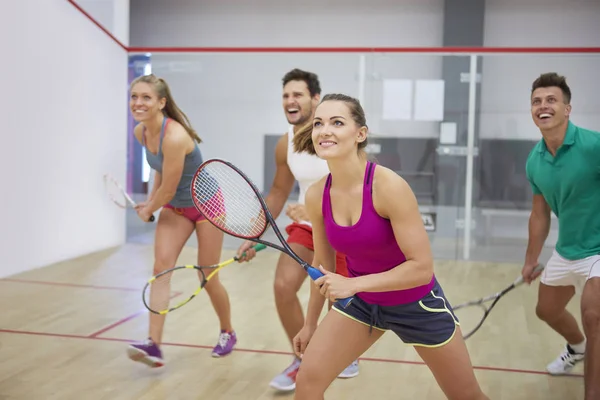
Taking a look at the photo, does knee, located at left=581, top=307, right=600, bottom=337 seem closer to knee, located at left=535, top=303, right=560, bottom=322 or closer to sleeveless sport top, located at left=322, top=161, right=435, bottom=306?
knee, located at left=535, top=303, right=560, bottom=322

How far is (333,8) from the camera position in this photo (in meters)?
7.21

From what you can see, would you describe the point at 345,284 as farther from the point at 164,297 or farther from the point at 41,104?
the point at 41,104

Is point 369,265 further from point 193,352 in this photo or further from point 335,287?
point 193,352

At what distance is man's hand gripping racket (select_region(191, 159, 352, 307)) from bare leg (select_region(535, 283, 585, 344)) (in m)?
0.98

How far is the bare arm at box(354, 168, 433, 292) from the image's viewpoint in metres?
1.59

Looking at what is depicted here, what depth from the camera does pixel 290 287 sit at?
2.46 m

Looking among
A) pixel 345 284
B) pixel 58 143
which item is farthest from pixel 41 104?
pixel 345 284

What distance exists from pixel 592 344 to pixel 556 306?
448 mm

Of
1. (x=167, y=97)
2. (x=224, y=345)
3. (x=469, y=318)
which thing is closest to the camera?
(x=167, y=97)

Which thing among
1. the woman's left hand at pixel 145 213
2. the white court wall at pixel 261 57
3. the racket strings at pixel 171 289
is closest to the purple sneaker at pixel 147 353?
the racket strings at pixel 171 289

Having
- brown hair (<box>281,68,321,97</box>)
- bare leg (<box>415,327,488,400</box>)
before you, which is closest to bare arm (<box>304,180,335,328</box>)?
bare leg (<box>415,327,488,400</box>)

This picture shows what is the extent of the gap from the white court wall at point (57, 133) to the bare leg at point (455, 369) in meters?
3.53

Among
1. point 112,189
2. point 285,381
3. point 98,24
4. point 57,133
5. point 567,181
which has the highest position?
point 98,24

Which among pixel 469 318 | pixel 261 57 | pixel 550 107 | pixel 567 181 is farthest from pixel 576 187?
pixel 261 57
